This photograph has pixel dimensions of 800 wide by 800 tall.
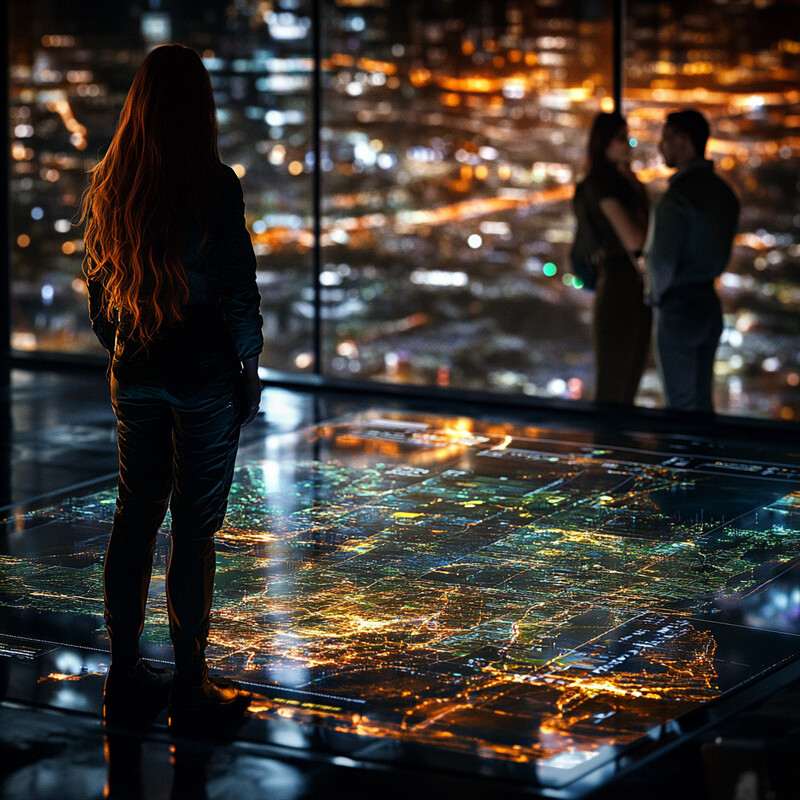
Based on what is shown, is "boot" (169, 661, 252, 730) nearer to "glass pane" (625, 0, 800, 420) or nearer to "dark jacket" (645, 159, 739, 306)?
"dark jacket" (645, 159, 739, 306)

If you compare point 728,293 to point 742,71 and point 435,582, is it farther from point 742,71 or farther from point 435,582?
point 435,582

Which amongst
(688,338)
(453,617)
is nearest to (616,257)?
(688,338)

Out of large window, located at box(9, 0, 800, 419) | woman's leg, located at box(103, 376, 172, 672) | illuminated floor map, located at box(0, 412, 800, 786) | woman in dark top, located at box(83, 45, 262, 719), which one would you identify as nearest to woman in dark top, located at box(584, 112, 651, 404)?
large window, located at box(9, 0, 800, 419)

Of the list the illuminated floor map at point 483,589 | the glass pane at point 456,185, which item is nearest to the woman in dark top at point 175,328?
the illuminated floor map at point 483,589

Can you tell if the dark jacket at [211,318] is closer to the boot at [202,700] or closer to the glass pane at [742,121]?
the boot at [202,700]

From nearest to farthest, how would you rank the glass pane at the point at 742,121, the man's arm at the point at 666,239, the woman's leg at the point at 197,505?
the woman's leg at the point at 197,505
the man's arm at the point at 666,239
the glass pane at the point at 742,121

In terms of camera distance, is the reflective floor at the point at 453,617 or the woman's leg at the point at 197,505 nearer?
the reflective floor at the point at 453,617

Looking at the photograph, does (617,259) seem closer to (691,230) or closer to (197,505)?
(691,230)

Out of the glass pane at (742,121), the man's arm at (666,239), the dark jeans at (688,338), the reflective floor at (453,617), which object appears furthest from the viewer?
the glass pane at (742,121)
